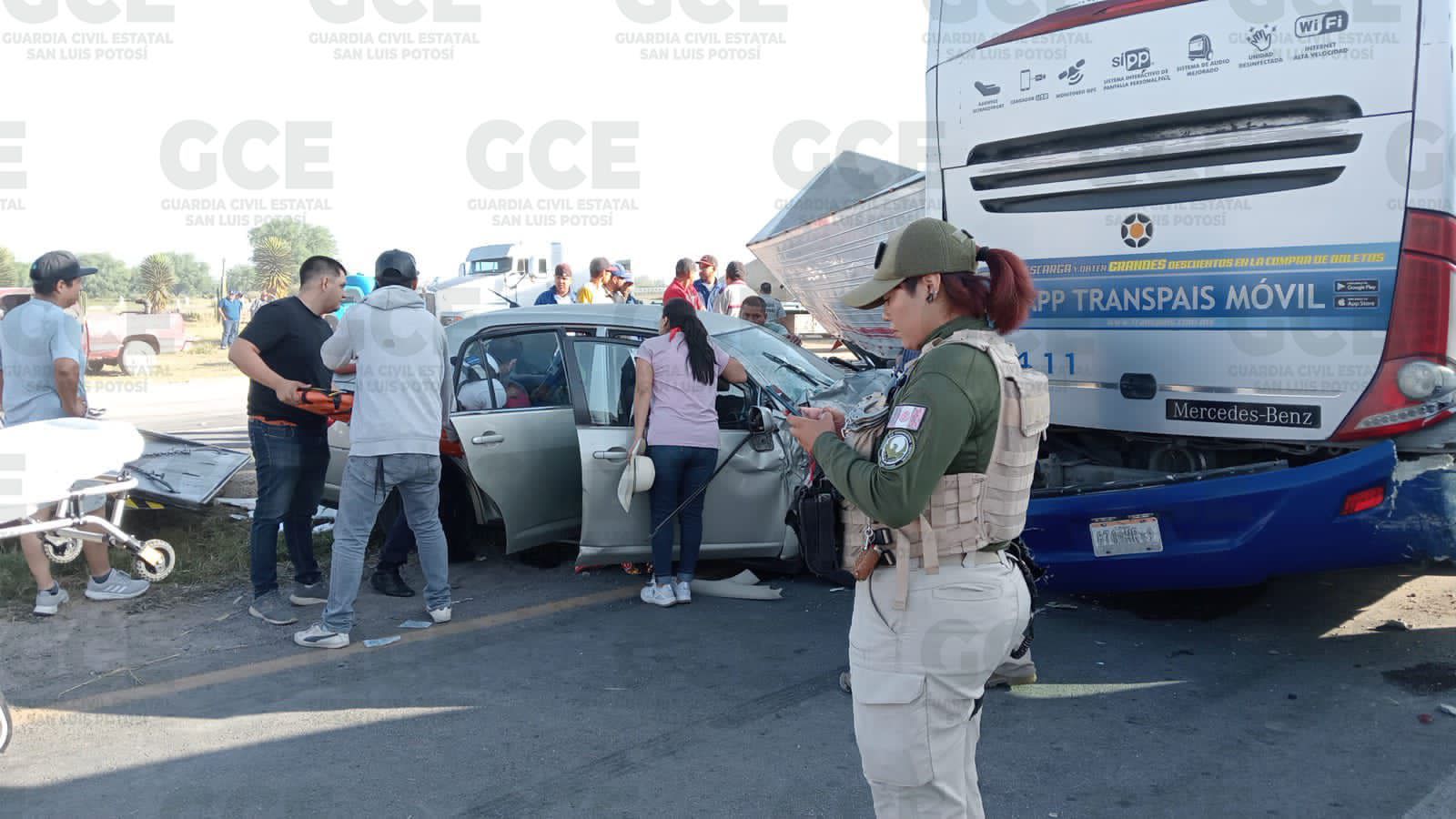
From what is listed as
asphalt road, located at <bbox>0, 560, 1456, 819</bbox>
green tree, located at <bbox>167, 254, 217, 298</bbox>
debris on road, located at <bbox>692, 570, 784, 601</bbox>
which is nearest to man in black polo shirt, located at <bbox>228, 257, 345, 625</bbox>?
asphalt road, located at <bbox>0, 560, 1456, 819</bbox>

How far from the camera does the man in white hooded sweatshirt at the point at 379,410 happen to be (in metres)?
5.16

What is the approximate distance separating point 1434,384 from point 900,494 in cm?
289

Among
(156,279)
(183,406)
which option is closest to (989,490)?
(183,406)

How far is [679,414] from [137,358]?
19.4 m

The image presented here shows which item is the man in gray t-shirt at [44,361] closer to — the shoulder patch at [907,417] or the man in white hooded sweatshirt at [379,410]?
the man in white hooded sweatshirt at [379,410]

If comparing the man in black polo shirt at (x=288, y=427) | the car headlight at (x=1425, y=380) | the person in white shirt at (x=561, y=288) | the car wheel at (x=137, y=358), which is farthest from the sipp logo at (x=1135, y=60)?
→ the car wheel at (x=137, y=358)

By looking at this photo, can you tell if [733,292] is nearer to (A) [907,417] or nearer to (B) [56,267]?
(B) [56,267]

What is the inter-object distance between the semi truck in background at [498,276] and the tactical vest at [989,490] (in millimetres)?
25880

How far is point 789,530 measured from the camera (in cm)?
593

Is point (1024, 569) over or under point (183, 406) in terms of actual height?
over

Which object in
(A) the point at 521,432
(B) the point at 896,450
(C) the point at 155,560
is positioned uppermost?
(B) the point at 896,450

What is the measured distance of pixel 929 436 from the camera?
7.29ft

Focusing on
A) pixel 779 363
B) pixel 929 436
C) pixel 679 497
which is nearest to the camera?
pixel 929 436

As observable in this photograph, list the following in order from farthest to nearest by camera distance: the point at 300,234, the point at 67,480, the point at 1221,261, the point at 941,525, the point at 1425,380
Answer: the point at 300,234 < the point at 67,480 < the point at 1221,261 < the point at 1425,380 < the point at 941,525
